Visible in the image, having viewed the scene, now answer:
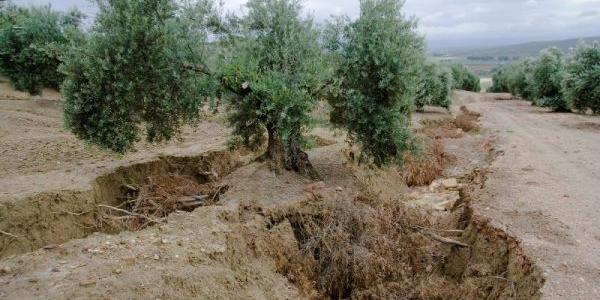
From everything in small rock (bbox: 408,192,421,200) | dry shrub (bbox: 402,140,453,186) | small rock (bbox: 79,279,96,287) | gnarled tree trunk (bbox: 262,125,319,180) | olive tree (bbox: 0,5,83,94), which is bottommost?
small rock (bbox: 408,192,421,200)

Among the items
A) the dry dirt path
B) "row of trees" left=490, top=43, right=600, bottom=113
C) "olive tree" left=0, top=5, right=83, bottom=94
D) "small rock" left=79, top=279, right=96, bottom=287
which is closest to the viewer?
"small rock" left=79, top=279, right=96, bottom=287

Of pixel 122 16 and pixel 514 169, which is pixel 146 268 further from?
pixel 514 169

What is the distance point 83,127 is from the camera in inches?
444

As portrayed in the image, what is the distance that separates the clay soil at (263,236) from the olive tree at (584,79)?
15.5m

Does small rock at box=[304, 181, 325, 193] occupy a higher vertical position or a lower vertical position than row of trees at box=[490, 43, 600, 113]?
lower

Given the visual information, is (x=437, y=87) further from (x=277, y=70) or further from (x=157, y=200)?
(x=157, y=200)

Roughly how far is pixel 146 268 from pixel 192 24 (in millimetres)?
6331

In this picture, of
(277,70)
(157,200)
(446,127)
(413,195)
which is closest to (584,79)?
(446,127)

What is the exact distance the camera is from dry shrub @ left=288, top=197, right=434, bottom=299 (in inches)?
356

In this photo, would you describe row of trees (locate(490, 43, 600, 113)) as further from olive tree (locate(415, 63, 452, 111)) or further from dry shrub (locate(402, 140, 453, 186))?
dry shrub (locate(402, 140, 453, 186))

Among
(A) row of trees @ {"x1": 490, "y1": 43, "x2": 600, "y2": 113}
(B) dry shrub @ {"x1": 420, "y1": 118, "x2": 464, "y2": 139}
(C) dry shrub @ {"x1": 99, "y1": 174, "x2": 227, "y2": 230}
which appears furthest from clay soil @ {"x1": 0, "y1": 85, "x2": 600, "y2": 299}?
(A) row of trees @ {"x1": 490, "y1": 43, "x2": 600, "y2": 113}

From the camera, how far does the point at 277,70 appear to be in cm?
1102

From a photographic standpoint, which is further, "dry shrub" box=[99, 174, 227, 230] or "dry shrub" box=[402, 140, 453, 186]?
"dry shrub" box=[402, 140, 453, 186]

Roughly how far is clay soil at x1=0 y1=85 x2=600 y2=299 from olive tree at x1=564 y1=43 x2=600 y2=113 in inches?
609
